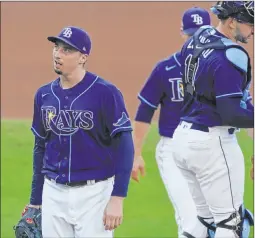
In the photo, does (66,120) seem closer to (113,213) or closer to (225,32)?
(113,213)

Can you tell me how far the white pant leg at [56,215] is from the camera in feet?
15.9

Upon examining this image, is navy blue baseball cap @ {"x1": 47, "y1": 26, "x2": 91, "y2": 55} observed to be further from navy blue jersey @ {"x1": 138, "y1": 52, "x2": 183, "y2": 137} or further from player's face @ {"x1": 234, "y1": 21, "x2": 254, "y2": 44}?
navy blue jersey @ {"x1": 138, "y1": 52, "x2": 183, "y2": 137}

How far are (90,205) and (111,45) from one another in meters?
14.0

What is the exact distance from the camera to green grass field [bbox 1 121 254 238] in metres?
8.53

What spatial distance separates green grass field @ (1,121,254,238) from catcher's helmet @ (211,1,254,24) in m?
3.52

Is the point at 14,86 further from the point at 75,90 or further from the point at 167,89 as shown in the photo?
the point at 75,90

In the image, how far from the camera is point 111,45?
18.7m

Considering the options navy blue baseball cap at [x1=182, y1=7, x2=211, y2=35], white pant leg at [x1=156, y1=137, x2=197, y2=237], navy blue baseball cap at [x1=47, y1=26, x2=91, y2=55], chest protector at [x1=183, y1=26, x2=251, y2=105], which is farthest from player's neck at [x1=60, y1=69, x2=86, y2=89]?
navy blue baseball cap at [x1=182, y1=7, x2=211, y2=35]

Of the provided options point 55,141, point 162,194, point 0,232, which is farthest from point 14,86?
point 55,141

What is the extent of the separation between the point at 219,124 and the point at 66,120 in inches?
37.5

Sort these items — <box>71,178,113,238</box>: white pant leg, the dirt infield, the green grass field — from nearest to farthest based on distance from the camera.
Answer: <box>71,178,113,238</box>: white pant leg, the green grass field, the dirt infield

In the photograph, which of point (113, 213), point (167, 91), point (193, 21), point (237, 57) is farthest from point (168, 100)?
point (113, 213)

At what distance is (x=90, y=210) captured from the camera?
4.82 meters

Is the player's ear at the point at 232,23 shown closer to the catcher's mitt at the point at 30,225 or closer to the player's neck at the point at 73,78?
the player's neck at the point at 73,78
